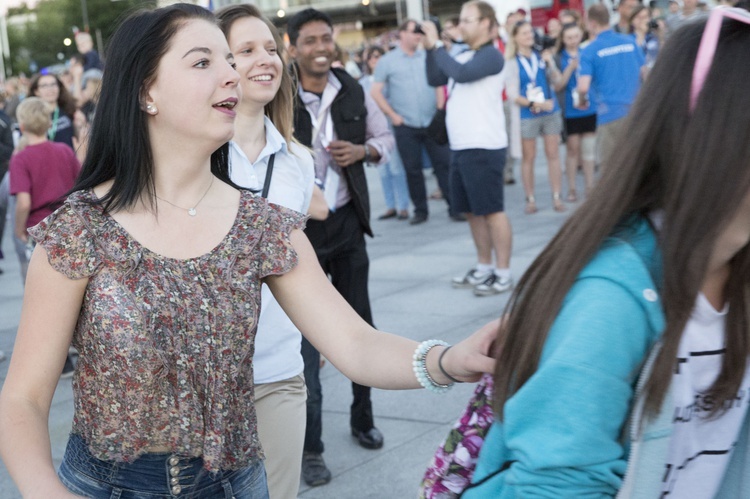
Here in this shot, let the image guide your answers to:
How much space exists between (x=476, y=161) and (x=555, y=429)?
22.0 ft

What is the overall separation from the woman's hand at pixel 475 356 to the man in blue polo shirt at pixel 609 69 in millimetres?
8988

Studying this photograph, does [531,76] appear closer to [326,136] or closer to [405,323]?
[405,323]

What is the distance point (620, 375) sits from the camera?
4.87 ft

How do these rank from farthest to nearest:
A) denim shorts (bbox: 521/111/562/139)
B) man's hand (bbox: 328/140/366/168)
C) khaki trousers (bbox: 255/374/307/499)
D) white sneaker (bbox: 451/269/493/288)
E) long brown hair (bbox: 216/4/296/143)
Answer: denim shorts (bbox: 521/111/562/139), white sneaker (bbox: 451/269/493/288), man's hand (bbox: 328/140/366/168), long brown hair (bbox: 216/4/296/143), khaki trousers (bbox: 255/374/307/499)

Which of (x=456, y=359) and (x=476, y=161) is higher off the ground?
(x=456, y=359)

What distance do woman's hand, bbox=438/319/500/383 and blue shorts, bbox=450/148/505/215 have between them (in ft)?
19.7

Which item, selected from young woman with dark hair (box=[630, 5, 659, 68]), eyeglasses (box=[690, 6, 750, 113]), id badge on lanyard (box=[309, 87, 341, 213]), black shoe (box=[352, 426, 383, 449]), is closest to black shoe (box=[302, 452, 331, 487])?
black shoe (box=[352, 426, 383, 449])

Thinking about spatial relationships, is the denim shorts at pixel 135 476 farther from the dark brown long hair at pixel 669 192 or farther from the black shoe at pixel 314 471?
the black shoe at pixel 314 471

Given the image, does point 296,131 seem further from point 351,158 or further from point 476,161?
point 476,161

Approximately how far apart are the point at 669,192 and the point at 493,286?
6.52 m

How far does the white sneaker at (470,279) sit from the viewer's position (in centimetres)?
828

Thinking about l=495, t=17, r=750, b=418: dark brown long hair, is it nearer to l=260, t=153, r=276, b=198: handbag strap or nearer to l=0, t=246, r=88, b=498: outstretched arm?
l=0, t=246, r=88, b=498: outstretched arm

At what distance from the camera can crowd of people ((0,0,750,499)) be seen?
59.6 inches

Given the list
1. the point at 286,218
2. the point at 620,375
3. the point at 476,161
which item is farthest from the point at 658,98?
the point at 476,161
